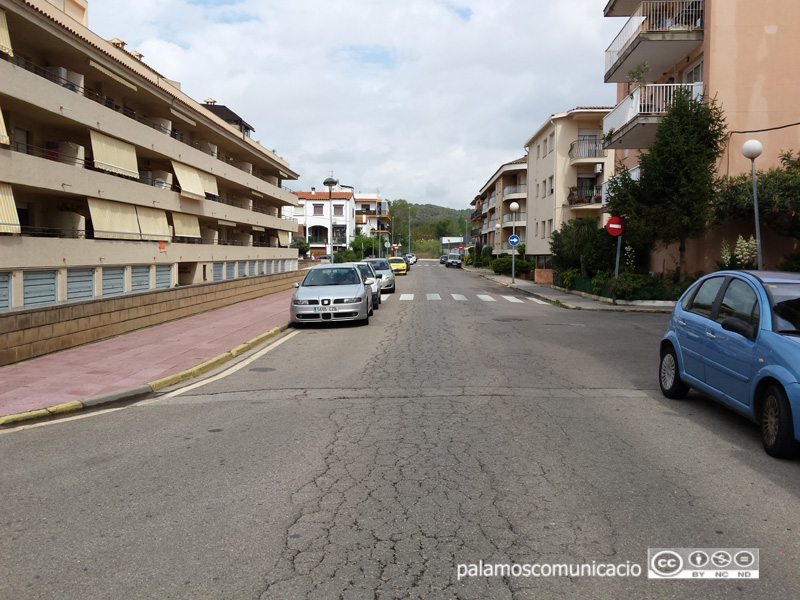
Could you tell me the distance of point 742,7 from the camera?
20078mm

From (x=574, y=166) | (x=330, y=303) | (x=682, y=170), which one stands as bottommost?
(x=330, y=303)

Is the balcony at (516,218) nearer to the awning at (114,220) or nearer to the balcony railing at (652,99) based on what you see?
the balcony railing at (652,99)

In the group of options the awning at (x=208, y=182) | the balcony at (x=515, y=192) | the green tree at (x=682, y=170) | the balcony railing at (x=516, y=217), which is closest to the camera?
the green tree at (x=682, y=170)

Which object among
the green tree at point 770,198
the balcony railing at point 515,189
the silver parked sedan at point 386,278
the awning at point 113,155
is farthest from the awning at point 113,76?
the balcony railing at point 515,189

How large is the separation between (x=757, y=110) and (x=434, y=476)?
2038cm

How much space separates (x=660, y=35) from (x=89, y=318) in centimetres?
1952

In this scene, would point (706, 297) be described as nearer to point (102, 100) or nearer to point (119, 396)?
point (119, 396)

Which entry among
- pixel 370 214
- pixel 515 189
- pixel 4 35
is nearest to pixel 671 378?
pixel 4 35

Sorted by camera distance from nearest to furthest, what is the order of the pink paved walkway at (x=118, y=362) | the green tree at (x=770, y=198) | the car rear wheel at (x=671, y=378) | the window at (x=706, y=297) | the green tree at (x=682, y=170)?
the window at (x=706, y=297)
the car rear wheel at (x=671, y=378)
the pink paved walkway at (x=118, y=362)
the green tree at (x=770, y=198)
the green tree at (x=682, y=170)

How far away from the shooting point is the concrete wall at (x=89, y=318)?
1040 centimetres

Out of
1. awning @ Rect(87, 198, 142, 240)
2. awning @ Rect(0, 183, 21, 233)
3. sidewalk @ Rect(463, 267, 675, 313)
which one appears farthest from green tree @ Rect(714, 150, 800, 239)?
awning @ Rect(0, 183, 21, 233)

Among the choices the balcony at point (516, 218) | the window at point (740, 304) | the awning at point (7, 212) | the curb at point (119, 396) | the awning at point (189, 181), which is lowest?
the curb at point (119, 396)

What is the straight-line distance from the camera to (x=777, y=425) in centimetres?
529

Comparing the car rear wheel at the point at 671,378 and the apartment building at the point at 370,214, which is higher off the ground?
the apartment building at the point at 370,214
